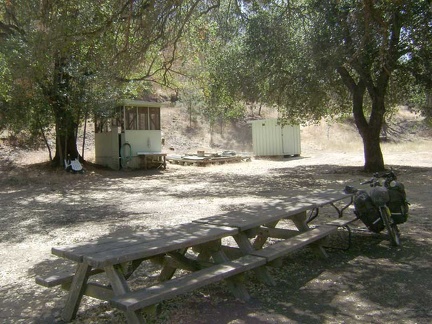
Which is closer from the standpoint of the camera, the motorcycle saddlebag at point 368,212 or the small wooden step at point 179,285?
the small wooden step at point 179,285

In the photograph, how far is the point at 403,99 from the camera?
56.0 feet

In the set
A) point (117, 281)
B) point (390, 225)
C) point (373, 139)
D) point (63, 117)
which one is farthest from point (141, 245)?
point (63, 117)

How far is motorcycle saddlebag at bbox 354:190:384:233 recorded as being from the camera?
217 inches

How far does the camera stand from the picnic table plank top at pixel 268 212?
169 inches

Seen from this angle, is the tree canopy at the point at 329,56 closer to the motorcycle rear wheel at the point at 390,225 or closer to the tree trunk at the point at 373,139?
the tree trunk at the point at 373,139

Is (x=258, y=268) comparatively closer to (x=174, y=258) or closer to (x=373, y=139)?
(x=174, y=258)

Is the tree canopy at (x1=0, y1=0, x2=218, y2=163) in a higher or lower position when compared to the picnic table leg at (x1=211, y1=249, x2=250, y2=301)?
higher

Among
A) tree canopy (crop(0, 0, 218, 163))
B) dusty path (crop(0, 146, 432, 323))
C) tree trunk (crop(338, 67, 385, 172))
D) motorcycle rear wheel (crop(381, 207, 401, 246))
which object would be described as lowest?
dusty path (crop(0, 146, 432, 323))

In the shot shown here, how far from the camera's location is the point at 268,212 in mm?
4852

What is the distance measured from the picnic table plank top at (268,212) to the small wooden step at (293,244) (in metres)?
0.25

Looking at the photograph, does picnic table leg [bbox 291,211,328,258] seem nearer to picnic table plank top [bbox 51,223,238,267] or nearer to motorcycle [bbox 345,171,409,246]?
motorcycle [bbox 345,171,409,246]

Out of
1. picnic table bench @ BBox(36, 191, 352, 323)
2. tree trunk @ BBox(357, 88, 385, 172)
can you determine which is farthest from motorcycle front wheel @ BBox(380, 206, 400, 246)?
tree trunk @ BBox(357, 88, 385, 172)

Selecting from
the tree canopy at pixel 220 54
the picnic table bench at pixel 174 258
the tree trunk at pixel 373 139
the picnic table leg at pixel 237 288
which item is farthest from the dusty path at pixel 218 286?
the tree trunk at pixel 373 139

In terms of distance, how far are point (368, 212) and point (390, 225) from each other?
29 centimetres
